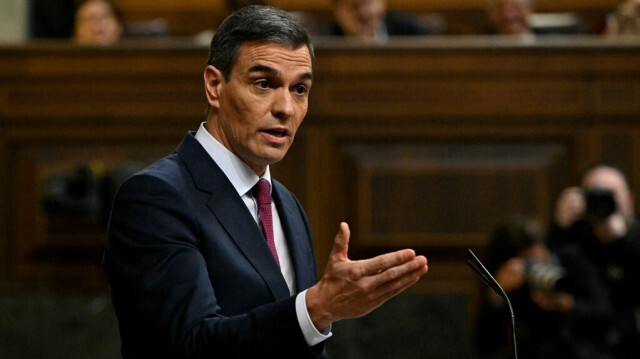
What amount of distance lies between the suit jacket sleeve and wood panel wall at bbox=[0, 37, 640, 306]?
320 centimetres

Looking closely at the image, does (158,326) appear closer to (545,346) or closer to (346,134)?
(545,346)

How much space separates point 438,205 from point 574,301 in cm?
113

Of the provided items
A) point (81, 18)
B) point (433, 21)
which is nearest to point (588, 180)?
point (433, 21)

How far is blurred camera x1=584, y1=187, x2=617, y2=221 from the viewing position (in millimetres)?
4148

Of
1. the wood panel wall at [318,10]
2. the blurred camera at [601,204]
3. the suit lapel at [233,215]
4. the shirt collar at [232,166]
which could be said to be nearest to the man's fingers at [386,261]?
the suit lapel at [233,215]

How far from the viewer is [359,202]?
5.14m

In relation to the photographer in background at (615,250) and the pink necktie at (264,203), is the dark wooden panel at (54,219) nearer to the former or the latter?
the photographer in background at (615,250)

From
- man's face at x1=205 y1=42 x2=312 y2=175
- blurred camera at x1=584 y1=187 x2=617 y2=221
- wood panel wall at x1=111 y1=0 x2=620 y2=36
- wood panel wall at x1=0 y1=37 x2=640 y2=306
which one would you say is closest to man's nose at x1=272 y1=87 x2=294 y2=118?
man's face at x1=205 y1=42 x2=312 y2=175

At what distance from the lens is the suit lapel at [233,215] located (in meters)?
1.83

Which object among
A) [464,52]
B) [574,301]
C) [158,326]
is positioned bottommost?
[574,301]

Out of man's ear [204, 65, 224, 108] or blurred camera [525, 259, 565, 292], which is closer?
man's ear [204, 65, 224, 108]

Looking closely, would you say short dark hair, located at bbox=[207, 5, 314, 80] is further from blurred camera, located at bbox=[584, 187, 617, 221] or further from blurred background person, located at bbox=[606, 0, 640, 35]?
blurred background person, located at bbox=[606, 0, 640, 35]

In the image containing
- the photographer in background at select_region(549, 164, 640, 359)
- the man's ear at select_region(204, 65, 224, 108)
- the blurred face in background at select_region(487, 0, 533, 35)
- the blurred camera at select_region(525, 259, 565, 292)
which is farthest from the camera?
the blurred face in background at select_region(487, 0, 533, 35)

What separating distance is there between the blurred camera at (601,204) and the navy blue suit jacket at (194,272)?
2431mm
